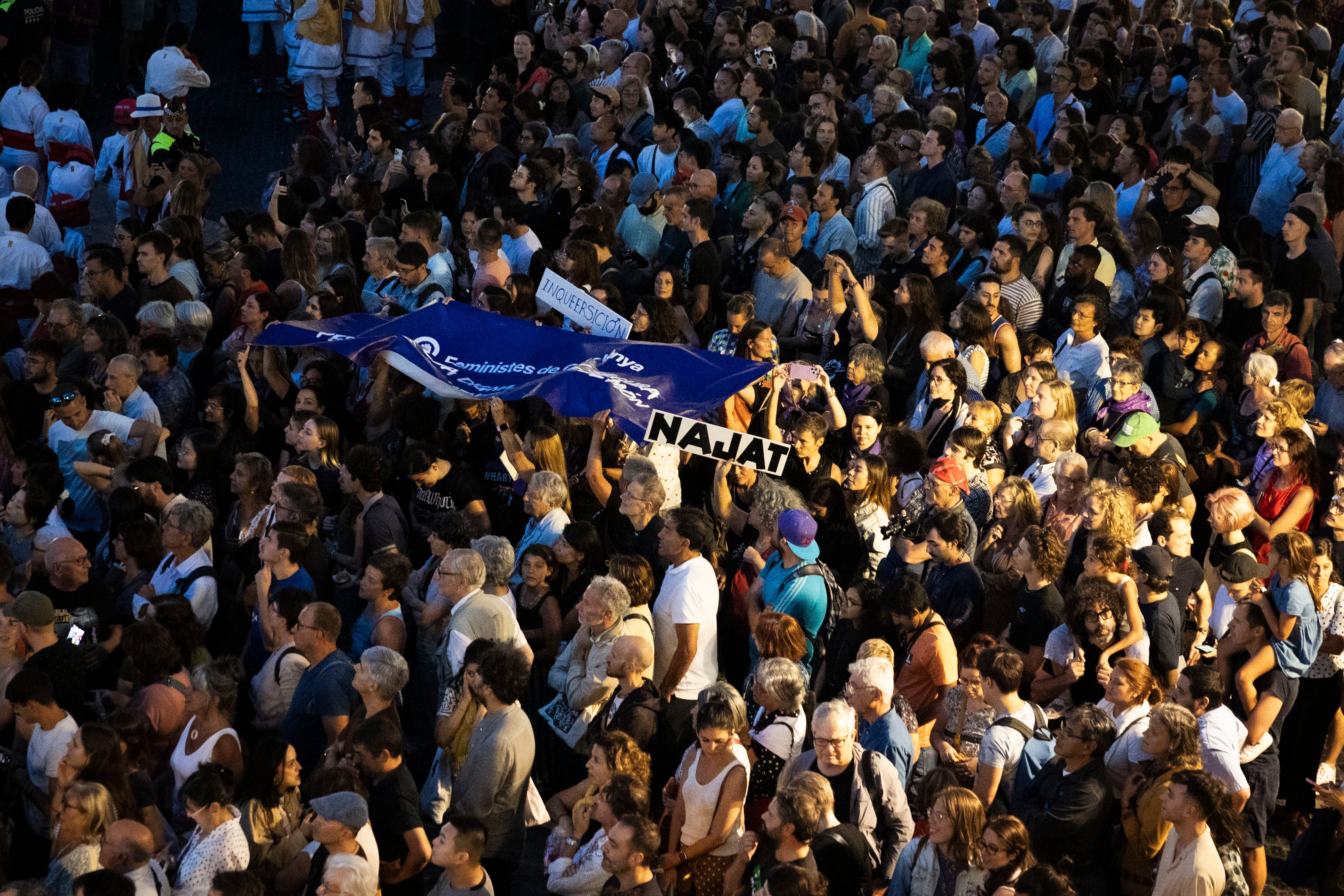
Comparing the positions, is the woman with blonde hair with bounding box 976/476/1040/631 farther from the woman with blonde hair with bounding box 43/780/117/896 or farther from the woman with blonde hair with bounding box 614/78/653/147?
the woman with blonde hair with bounding box 614/78/653/147

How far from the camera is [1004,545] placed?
307 inches

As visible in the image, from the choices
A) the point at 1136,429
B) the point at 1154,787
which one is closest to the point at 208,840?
the point at 1154,787

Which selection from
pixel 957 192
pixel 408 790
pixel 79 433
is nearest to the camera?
pixel 408 790

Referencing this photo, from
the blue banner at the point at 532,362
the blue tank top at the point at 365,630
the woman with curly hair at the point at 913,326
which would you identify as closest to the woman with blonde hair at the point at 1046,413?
the woman with curly hair at the point at 913,326

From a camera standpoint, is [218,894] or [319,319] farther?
[319,319]

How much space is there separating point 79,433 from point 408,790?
3.89 meters

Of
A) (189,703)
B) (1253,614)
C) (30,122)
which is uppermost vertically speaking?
(1253,614)

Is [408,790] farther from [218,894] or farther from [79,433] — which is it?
[79,433]

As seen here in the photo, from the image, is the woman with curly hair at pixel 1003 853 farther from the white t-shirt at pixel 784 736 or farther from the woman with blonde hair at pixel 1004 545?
the woman with blonde hair at pixel 1004 545

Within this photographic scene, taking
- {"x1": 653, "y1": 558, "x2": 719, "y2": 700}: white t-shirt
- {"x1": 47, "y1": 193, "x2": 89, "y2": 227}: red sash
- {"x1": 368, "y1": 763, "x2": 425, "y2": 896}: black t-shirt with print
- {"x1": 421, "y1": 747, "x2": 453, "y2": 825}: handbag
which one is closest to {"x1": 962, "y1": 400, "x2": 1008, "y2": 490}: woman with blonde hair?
{"x1": 653, "y1": 558, "x2": 719, "y2": 700}: white t-shirt

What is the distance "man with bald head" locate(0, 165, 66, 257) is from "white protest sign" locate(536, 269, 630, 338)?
4296 millimetres

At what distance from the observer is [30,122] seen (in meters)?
13.5

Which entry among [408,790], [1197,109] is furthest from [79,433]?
[1197,109]

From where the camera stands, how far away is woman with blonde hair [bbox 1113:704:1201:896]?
5.94 metres
